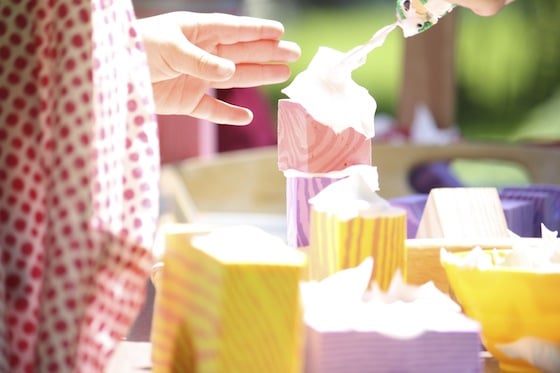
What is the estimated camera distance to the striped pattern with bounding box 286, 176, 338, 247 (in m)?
0.95

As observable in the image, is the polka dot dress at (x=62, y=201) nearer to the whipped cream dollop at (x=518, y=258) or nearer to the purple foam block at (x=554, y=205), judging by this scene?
the whipped cream dollop at (x=518, y=258)

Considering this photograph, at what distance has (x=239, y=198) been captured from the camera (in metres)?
2.51

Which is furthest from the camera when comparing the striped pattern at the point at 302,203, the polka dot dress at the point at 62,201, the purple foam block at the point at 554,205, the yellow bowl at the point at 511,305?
the purple foam block at the point at 554,205

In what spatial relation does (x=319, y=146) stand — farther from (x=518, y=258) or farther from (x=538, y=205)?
(x=538, y=205)

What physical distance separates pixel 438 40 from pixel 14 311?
2.41 meters

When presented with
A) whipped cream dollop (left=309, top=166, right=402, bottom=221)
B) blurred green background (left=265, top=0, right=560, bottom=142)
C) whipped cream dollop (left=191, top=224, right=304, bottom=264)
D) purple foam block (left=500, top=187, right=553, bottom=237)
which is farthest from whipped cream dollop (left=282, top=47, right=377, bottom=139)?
blurred green background (left=265, top=0, right=560, bottom=142)

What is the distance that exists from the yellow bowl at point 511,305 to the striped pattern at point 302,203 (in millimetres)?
174

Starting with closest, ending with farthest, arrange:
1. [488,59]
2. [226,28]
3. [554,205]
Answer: [226,28] → [554,205] → [488,59]

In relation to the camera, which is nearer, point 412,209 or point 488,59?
point 412,209

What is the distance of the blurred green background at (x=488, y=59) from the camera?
674cm

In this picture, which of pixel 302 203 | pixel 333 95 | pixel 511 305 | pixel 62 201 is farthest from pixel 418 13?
pixel 62 201

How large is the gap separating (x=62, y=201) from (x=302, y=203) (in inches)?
13.0

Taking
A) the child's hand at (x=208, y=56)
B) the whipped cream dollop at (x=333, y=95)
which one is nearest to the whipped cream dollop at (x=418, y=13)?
the whipped cream dollop at (x=333, y=95)

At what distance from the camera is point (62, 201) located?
67 cm
